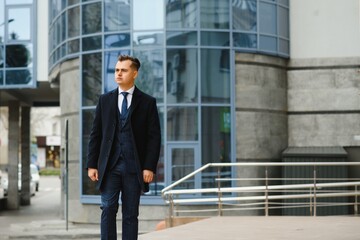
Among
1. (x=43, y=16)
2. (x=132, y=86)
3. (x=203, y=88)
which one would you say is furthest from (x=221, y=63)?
(x=132, y=86)

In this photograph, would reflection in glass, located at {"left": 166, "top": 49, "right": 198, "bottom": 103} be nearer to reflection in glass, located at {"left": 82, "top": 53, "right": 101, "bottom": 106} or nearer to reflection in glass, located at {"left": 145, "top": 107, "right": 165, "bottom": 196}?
reflection in glass, located at {"left": 145, "top": 107, "right": 165, "bottom": 196}

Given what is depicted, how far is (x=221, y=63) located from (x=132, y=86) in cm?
1411

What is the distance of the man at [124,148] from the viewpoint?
6.76m

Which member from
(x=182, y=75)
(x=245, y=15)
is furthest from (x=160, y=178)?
(x=245, y=15)

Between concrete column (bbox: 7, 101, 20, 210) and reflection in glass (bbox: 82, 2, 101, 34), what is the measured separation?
35.0 feet

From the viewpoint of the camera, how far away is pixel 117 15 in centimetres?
2102

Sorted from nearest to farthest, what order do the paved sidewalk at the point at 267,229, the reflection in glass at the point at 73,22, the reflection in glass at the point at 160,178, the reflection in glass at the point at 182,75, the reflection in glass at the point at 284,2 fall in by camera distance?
1. the paved sidewalk at the point at 267,229
2. the reflection in glass at the point at 160,178
3. the reflection in glass at the point at 182,75
4. the reflection in glass at the point at 284,2
5. the reflection in glass at the point at 73,22

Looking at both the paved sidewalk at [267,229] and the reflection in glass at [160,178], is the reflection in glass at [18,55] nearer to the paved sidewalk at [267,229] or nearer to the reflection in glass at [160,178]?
the reflection in glass at [160,178]

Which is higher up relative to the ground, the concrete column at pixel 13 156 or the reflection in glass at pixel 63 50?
the reflection in glass at pixel 63 50

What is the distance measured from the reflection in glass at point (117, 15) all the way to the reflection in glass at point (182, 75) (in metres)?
1.50

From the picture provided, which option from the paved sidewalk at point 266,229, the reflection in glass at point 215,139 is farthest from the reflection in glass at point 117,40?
the paved sidewalk at point 266,229

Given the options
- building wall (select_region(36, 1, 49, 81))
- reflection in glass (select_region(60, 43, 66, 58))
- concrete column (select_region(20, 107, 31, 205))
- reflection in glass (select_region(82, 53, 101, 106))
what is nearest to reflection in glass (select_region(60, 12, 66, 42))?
reflection in glass (select_region(60, 43, 66, 58))

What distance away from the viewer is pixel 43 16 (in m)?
25.5

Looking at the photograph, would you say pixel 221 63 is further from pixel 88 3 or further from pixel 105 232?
pixel 105 232
